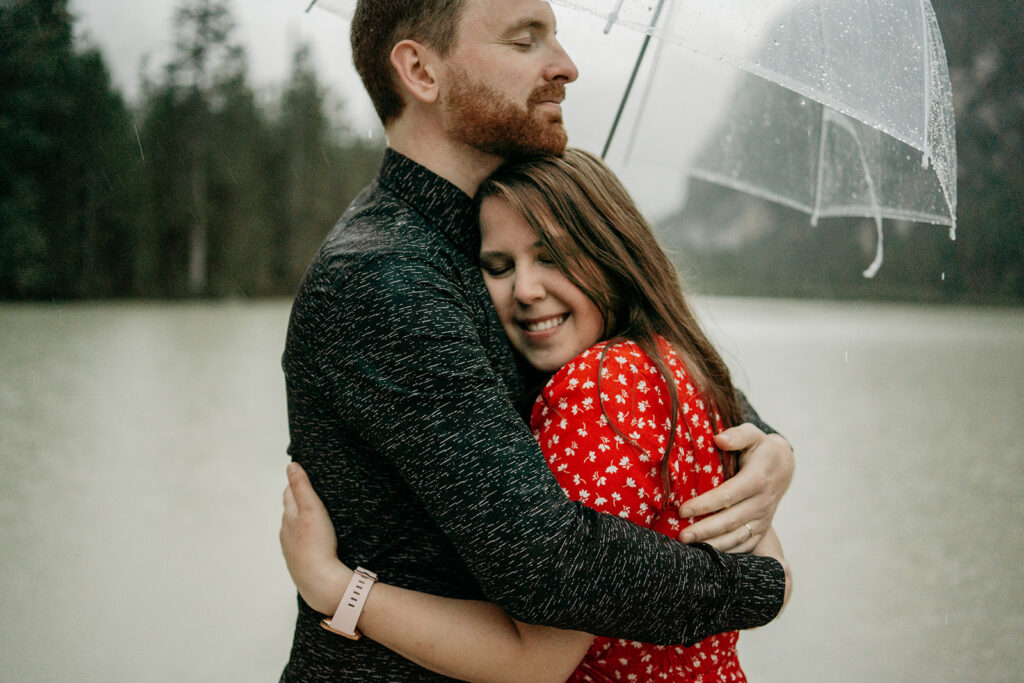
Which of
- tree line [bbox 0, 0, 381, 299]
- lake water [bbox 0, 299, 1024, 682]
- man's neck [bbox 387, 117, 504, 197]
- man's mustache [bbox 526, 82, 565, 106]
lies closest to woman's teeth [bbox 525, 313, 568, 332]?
man's neck [bbox 387, 117, 504, 197]

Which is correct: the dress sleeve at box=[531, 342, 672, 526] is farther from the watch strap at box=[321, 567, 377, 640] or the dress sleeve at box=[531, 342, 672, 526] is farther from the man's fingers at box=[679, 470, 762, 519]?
the watch strap at box=[321, 567, 377, 640]

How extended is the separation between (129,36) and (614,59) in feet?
28.2

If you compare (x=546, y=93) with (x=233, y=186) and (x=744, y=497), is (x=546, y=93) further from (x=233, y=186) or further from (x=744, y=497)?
(x=233, y=186)

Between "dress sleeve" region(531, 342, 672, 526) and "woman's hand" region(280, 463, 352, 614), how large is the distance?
34 cm

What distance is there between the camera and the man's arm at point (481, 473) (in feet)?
2.91

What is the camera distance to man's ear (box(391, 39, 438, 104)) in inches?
48.3

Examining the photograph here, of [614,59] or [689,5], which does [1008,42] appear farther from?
[689,5]

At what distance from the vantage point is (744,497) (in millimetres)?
1215

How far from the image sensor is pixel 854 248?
9.55 m

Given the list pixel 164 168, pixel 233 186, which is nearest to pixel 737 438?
pixel 164 168

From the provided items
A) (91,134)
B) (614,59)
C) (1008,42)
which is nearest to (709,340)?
(614,59)

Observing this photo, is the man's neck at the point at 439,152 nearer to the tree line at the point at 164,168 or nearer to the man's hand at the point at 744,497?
the man's hand at the point at 744,497

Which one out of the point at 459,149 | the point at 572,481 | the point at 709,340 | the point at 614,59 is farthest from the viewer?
the point at 614,59

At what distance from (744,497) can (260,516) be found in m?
3.62
